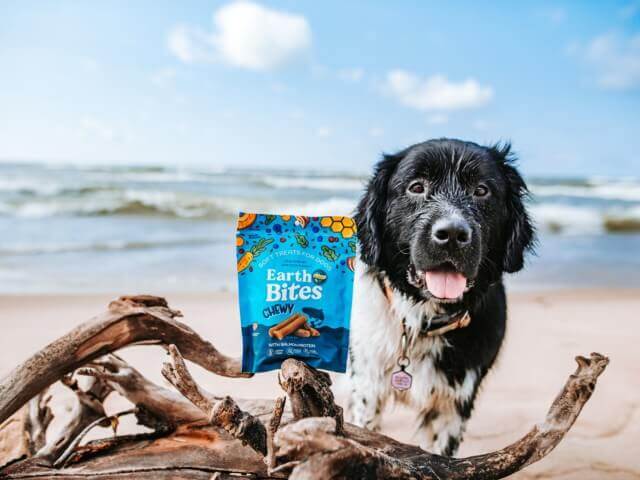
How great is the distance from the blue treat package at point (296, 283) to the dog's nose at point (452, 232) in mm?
554

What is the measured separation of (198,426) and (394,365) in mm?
884

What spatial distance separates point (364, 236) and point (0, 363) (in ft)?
7.70

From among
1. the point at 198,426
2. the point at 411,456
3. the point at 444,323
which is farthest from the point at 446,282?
the point at 198,426

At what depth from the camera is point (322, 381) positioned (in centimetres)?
123

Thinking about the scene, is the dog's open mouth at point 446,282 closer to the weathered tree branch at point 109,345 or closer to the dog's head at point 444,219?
the dog's head at point 444,219

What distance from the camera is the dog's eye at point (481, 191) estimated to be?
202 cm

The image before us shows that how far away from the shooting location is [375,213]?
2.17m

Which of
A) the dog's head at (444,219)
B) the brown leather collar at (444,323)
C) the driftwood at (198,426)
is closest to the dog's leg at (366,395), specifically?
the brown leather collar at (444,323)

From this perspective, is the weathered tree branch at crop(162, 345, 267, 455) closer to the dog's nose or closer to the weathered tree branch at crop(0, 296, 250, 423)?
the weathered tree branch at crop(0, 296, 250, 423)

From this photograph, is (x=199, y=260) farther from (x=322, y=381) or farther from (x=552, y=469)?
(x=322, y=381)

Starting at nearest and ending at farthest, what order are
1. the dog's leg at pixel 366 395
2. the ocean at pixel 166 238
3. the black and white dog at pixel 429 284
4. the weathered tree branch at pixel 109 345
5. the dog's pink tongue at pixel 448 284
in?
the weathered tree branch at pixel 109 345
the dog's pink tongue at pixel 448 284
the black and white dog at pixel 429 284
the dog's leg at pixel 366 395
the ocean at pixel 166 238

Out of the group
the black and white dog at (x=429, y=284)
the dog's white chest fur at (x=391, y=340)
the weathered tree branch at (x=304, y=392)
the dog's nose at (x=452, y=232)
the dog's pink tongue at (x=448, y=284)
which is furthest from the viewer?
the dog's white chest fur at (x=391, y=340)

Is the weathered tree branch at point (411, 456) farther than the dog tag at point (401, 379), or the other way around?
the dog tag at point (401, 379)

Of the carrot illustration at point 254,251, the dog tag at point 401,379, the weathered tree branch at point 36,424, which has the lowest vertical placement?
the weathered tree branch at point 36,424
